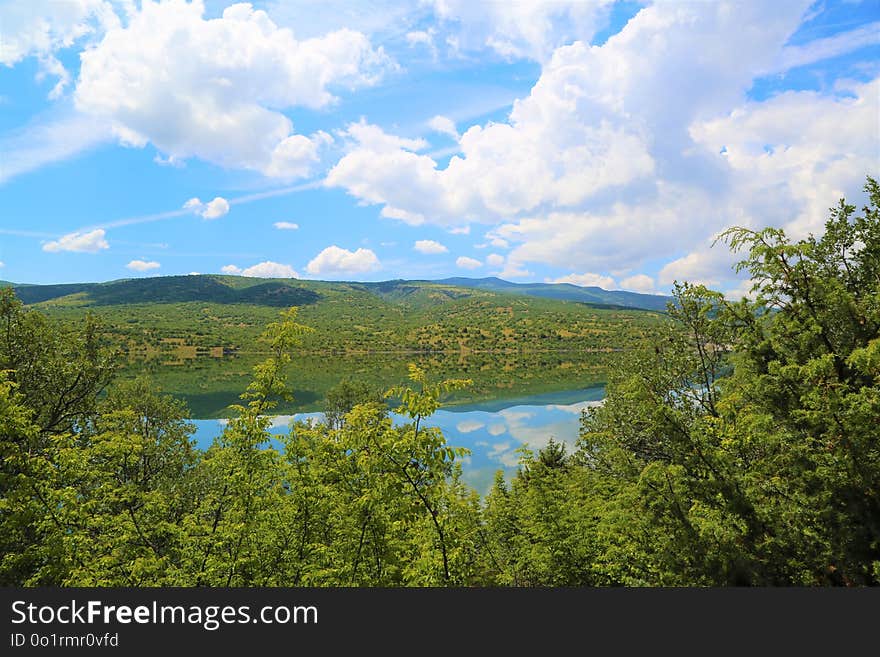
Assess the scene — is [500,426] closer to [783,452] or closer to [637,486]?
[637,486]

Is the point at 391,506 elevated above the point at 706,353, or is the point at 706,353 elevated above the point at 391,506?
the point at 706,353

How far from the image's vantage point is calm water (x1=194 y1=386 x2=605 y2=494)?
45656mm

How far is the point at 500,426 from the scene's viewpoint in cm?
7256

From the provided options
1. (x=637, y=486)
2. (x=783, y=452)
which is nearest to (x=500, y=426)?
(x=637, y=486)

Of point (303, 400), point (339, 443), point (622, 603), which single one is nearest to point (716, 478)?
point (622, 603)

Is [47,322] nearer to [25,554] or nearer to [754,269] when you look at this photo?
[25,554]

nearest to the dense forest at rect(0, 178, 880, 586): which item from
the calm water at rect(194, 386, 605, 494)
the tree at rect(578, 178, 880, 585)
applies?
the tree at rect(578, 178, 880, 585)

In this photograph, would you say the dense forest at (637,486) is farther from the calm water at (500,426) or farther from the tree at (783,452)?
the calm water at (500,426)

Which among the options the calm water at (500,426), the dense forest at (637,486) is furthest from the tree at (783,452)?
the calm water at (500,426)

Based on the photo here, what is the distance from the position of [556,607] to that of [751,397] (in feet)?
19.2

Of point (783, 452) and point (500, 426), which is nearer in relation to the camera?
point (783, 452)

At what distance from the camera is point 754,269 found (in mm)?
8703

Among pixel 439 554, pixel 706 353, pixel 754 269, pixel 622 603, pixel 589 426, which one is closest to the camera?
pixel 622 603

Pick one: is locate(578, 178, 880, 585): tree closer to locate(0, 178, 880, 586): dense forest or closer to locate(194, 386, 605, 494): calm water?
locate(0, 178, 880, 586): dense forest
